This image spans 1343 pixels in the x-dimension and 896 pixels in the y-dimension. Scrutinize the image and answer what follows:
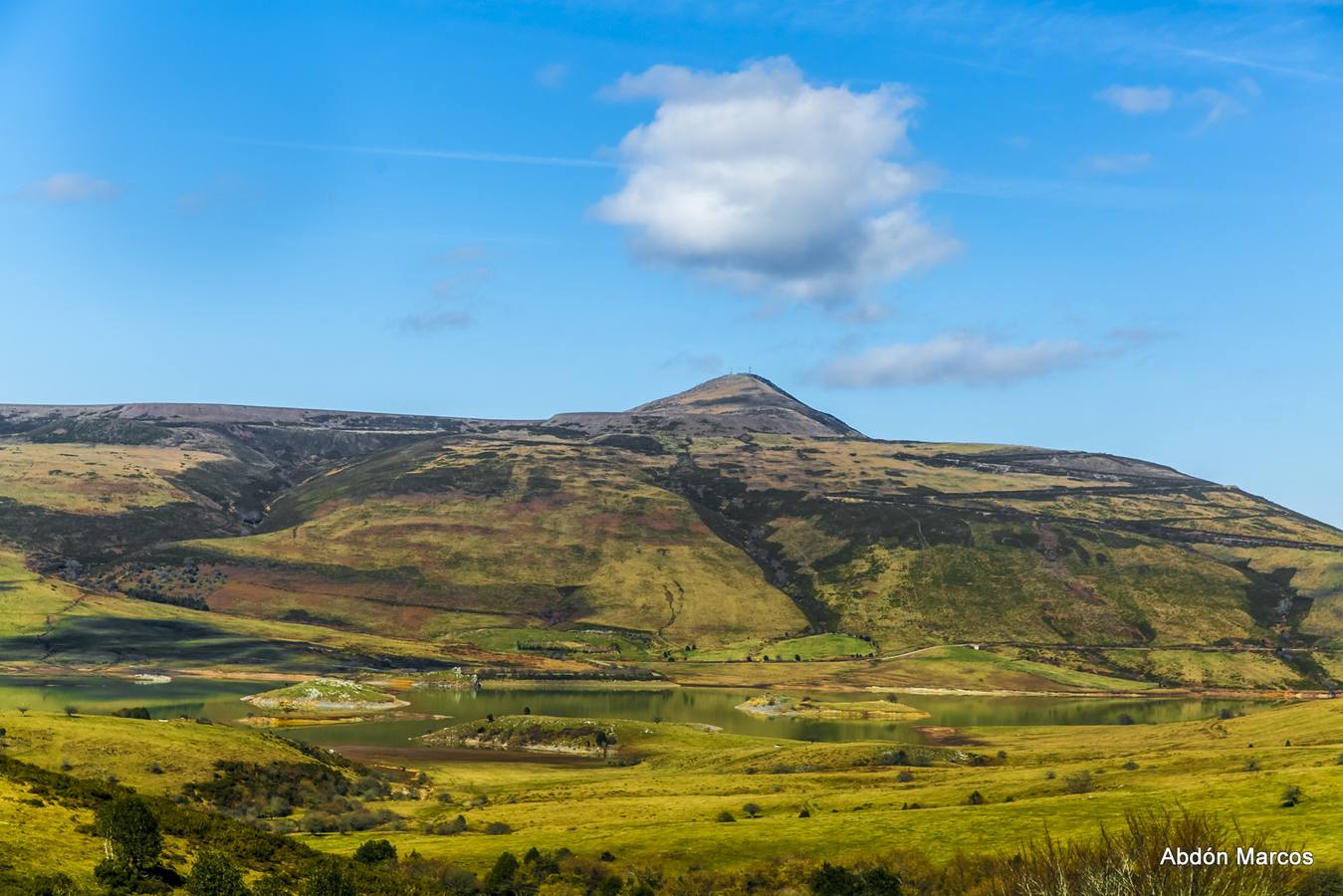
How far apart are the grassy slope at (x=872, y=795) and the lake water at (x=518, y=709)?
118 ft

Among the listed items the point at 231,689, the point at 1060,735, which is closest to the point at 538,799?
the point at 1060,735

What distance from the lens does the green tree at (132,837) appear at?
116 ft

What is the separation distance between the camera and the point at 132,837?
118 ft

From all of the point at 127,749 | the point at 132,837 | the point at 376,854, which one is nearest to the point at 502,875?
the point at 376,854

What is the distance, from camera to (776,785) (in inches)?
3339

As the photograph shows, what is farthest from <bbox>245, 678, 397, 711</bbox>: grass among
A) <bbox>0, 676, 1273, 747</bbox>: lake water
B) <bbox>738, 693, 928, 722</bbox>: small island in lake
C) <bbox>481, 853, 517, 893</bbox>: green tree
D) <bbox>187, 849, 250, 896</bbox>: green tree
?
<bbox>187, 849, 250, 896</bbox>: green tree

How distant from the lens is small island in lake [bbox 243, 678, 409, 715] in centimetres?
15788

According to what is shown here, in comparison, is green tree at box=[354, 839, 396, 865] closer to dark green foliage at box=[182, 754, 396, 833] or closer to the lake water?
dark green foliage at box=[182, 754, 396, 833]

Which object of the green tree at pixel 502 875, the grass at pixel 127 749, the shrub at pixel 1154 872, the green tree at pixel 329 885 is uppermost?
the shrub at pixel 1154 872

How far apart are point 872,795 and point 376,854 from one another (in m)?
32.8

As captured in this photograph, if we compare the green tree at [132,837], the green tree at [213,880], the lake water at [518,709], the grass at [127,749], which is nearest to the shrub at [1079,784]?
the green tree at [213,880]

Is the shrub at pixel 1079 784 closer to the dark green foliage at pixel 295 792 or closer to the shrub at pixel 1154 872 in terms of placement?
the shrub at pixel 1154 872

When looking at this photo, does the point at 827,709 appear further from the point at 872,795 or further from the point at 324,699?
the point at 872,795

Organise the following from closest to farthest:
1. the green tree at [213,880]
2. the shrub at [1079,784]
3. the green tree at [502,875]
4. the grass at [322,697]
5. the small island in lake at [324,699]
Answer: the green tree at [213,880]
the green tree at [502,875]
the shrub at [1079,784]
the small island in lake at [324,699]
the grass at [322,697]
